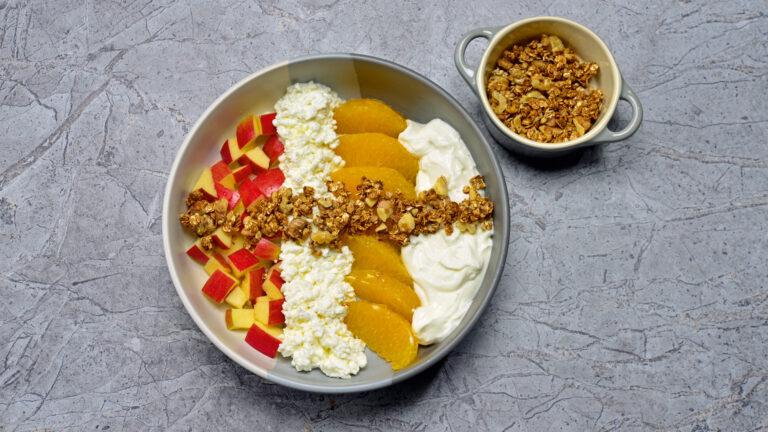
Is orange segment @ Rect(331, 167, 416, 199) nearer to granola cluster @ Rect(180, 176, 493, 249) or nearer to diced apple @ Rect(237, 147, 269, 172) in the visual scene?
granola cluster @ Rect(180, 176, 493, 249)

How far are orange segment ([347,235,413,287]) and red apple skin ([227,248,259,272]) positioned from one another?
254 mm

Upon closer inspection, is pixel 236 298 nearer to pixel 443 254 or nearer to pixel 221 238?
pixel 221 238

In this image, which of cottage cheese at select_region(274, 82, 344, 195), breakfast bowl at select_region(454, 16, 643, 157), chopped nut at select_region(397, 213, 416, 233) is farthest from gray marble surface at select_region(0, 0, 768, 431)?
chopped nut at select_region(397, 213, 416, 233)

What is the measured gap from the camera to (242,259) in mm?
1624

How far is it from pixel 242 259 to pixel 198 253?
122 millimetres

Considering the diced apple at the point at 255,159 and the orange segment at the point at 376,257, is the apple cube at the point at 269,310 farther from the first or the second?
the diced apple at the point at 255,159

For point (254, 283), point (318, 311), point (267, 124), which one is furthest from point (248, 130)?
point (318, 311)

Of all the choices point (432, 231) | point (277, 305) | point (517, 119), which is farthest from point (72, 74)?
point (517, 119)

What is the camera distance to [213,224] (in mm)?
1627

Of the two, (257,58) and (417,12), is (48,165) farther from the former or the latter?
(417,12)

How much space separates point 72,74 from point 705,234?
73.6 inches

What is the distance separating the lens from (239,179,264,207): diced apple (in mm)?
1659

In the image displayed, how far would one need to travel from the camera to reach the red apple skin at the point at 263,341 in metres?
1.60

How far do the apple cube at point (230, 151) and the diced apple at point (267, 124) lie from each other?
82 millimetres
